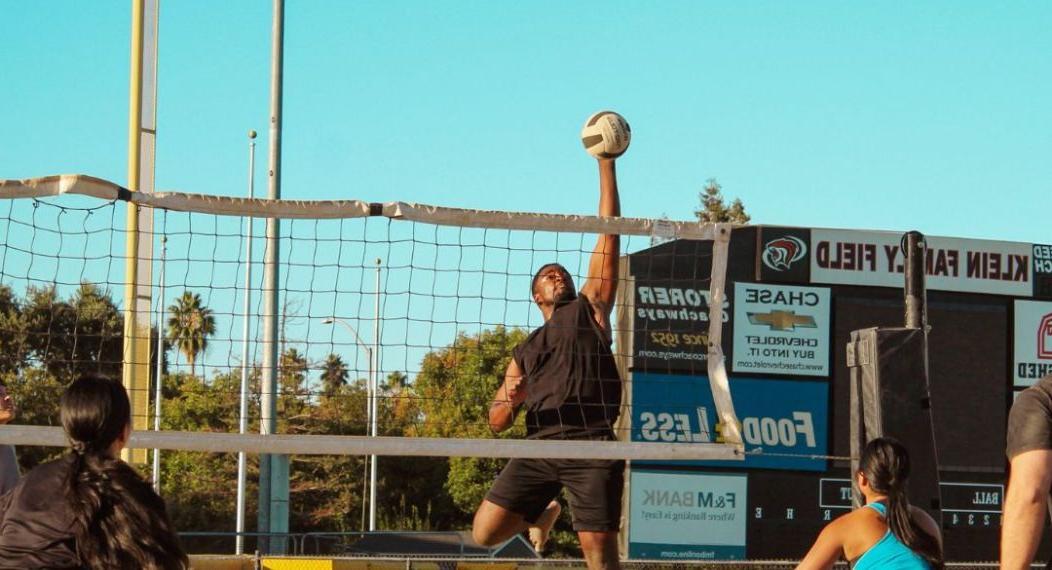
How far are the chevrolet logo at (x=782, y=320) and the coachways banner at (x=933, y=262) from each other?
0.62 m

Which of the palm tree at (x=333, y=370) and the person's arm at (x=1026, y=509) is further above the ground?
the palm tree at (x=333, y=370)

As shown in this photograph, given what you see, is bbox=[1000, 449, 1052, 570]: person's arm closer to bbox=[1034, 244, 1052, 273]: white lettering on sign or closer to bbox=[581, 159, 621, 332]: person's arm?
bbox=[581, 159, 621, 332]: person's arm

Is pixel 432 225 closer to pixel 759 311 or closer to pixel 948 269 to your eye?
pixel 759 311

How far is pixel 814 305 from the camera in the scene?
2002 cm

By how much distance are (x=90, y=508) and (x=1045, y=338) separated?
19160 mm

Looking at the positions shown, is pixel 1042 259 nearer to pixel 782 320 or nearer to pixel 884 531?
pixel 782 320

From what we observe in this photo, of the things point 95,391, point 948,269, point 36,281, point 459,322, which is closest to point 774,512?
point 948,269

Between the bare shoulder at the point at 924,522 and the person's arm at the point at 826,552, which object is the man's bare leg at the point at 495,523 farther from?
the bare shoulder at the point at 924,522

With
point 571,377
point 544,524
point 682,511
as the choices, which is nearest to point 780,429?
point 682,511

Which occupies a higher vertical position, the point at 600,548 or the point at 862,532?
Result: the point at 862,532

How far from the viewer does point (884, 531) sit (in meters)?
5.42

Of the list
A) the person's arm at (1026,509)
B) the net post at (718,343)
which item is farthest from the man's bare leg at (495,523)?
the person's arm at (1026,509)

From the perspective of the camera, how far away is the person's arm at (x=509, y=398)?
7.53 meters

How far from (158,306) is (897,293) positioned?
14595 millimetres
